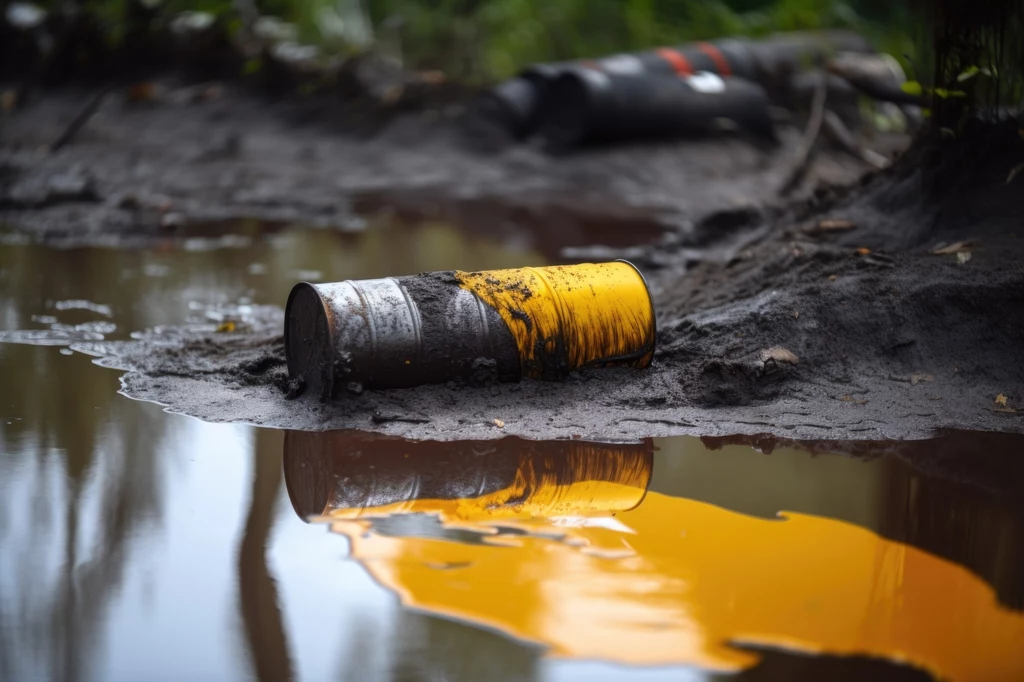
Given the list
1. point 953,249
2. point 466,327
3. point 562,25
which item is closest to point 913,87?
point 953,249

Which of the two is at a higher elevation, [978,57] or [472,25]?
[472,25]

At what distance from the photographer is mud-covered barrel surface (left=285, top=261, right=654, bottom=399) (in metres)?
3.96

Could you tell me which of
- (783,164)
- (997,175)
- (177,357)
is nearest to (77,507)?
(177,357)

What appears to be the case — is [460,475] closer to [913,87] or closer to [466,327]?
[466,327]

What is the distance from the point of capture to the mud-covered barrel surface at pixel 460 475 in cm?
336

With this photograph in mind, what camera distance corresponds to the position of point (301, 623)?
270 cm

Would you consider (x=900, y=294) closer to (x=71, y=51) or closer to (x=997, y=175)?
(x=997, y=175)

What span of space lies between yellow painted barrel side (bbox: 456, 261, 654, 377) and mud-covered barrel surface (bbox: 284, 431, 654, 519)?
0.48 m

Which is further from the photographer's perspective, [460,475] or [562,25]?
[562,25]

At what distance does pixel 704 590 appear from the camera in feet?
9.29

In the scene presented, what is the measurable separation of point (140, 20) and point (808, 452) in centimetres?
1260

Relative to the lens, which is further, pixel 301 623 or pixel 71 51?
pixel 71 51

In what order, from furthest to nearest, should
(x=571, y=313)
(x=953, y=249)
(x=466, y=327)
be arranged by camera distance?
1. (x=953, y=249)
2. (x=571, y=313)
3. (x=466, y=327)

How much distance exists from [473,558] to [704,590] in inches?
25.6
